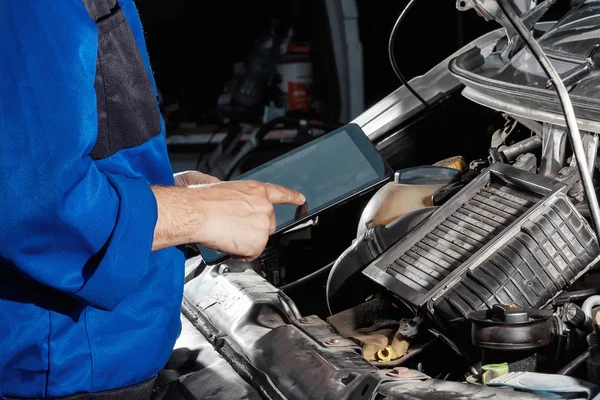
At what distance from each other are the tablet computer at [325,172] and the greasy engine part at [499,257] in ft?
0.42

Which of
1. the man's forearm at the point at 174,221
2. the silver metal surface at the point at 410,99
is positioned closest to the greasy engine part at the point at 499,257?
the man's forearm at the point at 174,221

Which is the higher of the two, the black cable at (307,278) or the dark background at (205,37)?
the black cable at (307,278)

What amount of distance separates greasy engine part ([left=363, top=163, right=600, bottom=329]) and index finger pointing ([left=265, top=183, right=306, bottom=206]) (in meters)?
0.25

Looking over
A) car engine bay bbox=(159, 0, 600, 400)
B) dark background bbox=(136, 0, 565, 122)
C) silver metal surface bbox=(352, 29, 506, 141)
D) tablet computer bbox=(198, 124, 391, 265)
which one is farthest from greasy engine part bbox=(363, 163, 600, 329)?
dark background bbox=(136, 0, 565, 122)

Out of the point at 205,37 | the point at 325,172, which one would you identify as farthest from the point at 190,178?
the point at 205,37

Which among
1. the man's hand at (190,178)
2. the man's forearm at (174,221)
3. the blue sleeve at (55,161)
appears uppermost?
the blue sleeve at (55,161)

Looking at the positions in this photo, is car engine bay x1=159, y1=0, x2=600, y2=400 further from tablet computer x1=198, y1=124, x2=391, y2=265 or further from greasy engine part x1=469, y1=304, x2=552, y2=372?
tablet computer x1=198, y1=124, x2=391, y2=265

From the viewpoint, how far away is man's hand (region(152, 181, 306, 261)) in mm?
900

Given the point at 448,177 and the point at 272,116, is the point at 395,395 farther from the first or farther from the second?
the point at 272,116

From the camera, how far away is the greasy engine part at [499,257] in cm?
115

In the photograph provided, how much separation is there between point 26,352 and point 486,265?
649 millimetres

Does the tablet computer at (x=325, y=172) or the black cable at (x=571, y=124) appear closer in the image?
the black cable at (x=571, y=124)

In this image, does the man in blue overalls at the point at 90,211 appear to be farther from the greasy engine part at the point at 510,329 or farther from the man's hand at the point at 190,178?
the greasy engine part at the point at 510,329

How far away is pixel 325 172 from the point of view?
134cm
